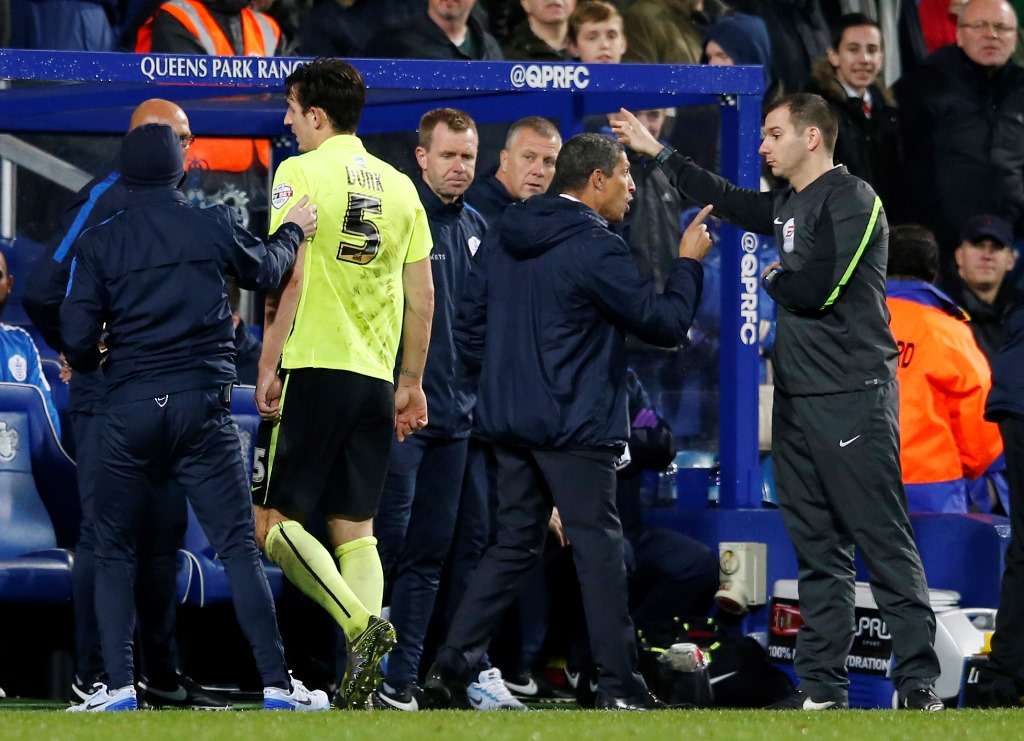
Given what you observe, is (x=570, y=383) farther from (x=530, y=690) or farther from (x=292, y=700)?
(x=530, y=690)

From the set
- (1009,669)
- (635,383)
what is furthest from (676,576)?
(1009,669)

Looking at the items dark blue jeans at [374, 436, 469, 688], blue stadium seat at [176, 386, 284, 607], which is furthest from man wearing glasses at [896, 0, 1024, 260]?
dark blue jeans at [374, 436, 469, 688]

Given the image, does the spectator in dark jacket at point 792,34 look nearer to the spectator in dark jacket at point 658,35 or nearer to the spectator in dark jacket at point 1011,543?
the spectator in dark jacket at point 658,35

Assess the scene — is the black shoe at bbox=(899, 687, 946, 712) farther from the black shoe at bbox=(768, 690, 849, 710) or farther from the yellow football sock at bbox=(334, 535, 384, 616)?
the yellow football sock at bbox=(334, 535, 384, 616)

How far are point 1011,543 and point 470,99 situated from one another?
3263mm

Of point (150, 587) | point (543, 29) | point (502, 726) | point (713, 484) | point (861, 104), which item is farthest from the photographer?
point (861, 104)

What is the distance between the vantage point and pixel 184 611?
9.08m

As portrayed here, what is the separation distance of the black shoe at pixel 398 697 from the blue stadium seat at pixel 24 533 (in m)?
1.33

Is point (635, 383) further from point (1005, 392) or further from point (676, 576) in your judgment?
point (1005, 392)

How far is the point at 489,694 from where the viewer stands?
8383 millimetres

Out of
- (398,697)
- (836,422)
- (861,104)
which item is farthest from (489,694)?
(861,104)

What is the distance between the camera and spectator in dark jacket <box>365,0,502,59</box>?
10547mm

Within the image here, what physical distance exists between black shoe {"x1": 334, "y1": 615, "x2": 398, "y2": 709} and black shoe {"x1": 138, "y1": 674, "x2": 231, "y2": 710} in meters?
1.40

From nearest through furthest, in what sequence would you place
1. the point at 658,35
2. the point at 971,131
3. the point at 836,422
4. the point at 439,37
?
the point at 836,422, the point at 439,37, the point at 658,35, the point at 971,131
